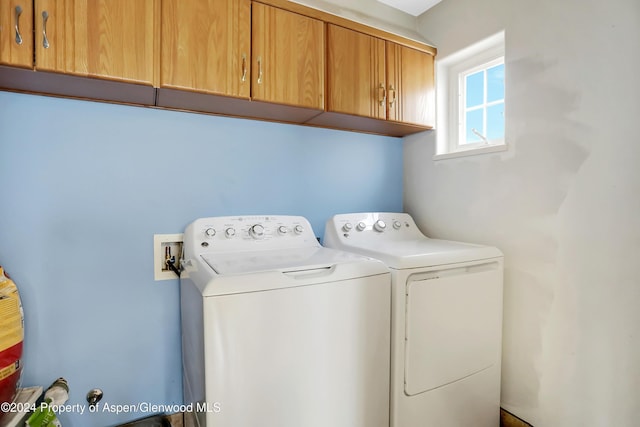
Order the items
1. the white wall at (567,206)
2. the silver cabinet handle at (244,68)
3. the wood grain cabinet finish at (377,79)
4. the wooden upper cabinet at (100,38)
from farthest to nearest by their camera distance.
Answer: the wood grain cabinet finish at (377,79), the silver cabinet handle at (244,68), the white wall at (567,206), the wooden upper cabinet at (100,38)

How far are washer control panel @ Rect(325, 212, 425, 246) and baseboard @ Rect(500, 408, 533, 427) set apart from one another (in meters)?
0.96

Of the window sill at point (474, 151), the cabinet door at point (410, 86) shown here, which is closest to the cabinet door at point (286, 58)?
the cabinet door at point (410, 86)

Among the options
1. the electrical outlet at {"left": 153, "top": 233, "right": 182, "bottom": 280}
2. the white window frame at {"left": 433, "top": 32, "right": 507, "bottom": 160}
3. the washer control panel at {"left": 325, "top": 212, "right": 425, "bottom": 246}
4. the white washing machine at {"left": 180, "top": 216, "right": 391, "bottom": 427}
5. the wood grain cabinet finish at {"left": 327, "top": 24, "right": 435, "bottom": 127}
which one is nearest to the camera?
the white washing machine at {"left": 180, "top": 216, "right": 391, "bottom": 427}

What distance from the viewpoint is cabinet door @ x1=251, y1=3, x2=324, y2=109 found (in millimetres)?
1369

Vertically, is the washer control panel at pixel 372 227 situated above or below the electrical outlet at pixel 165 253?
above

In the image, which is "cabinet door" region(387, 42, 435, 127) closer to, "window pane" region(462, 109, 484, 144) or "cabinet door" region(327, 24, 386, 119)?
"cabinet door" region(327, 24, 386, 119)

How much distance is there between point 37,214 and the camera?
126 cm

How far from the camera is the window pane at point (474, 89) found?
184cm

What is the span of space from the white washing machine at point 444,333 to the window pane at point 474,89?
901 millimetres

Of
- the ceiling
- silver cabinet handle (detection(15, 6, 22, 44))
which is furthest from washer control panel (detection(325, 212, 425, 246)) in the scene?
silver cabinet handle (detection(15, 6, 22, 44))

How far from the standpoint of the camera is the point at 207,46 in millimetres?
1267

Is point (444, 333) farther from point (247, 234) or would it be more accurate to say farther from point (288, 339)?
point (247, 234)

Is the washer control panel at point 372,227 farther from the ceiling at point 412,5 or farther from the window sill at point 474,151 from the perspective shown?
the ceiling at point 412,5

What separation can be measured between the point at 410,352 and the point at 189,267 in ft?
3.04
